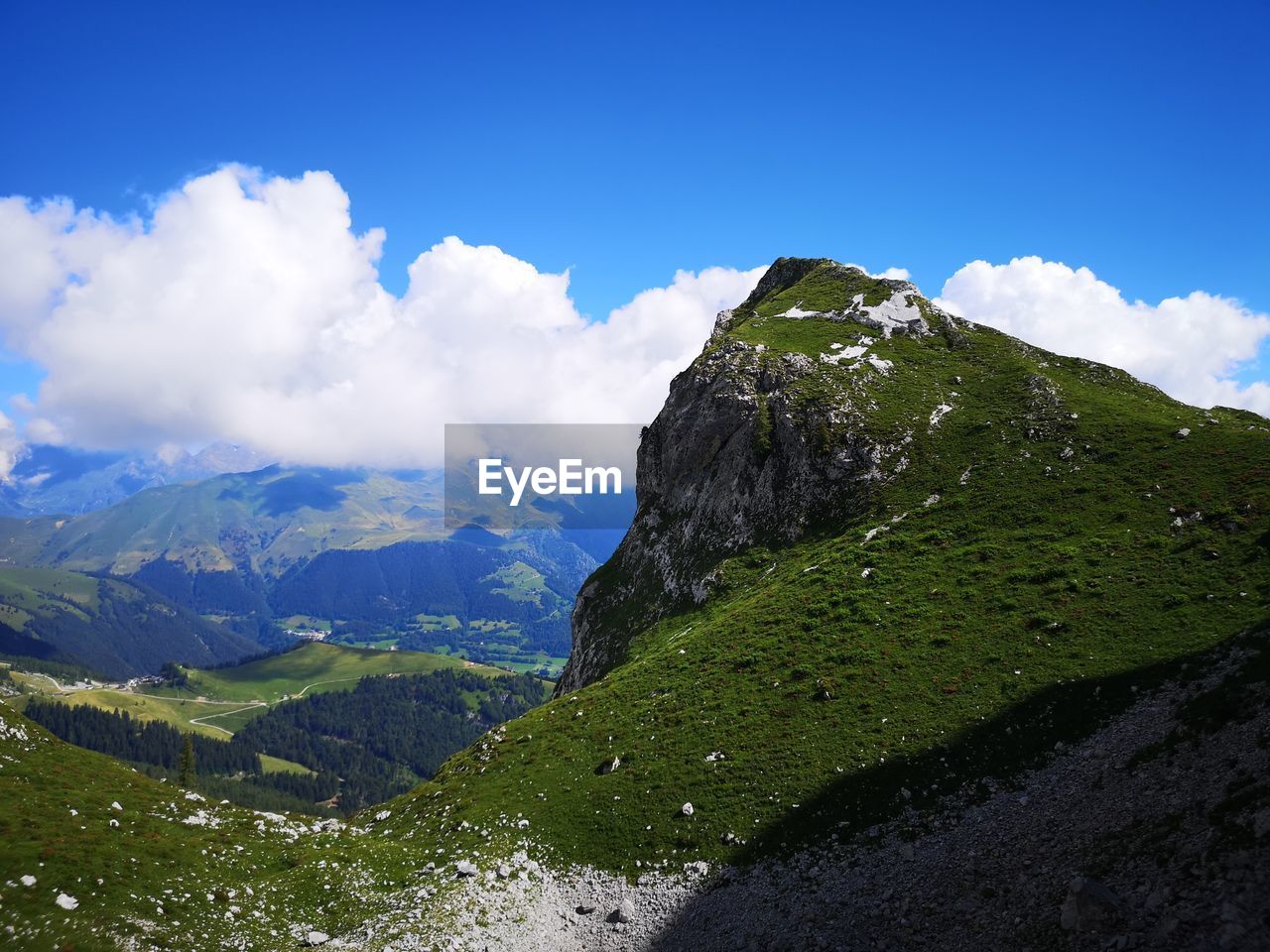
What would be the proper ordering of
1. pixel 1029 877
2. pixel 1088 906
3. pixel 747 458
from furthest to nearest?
pixel 747 458 < pixel 1029 877 < pixel 1088 906

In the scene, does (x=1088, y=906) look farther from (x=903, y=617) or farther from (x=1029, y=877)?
(x=903, y=617)

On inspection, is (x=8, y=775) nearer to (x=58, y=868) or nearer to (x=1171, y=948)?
(x=58, y=868)

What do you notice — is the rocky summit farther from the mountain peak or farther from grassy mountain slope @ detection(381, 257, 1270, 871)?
the mountain peak

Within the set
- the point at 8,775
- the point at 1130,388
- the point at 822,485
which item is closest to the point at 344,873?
the point at 8,775

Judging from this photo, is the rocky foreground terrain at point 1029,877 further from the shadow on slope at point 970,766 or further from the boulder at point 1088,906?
the shadow on slope at point 970,766

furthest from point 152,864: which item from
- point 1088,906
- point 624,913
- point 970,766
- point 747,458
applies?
point 747,458

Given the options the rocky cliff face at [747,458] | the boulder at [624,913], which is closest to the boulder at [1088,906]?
the boulder at [624,913]
